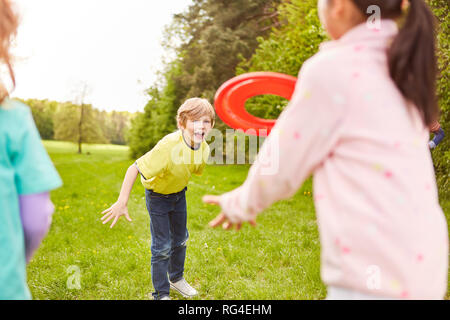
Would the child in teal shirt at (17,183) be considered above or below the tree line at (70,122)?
below

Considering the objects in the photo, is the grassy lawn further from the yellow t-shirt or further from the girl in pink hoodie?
the girl in pink hoodie

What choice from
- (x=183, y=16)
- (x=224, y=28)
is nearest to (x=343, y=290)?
(x=224, y=28)

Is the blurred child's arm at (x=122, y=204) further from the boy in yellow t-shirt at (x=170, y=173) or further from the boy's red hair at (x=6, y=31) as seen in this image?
the boy's red hair at (x=6, y=31)

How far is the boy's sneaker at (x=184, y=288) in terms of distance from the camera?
3820 millimetres

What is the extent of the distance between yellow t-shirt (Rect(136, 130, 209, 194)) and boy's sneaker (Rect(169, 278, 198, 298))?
100 centimetres

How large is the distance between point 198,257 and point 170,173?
5.80ft

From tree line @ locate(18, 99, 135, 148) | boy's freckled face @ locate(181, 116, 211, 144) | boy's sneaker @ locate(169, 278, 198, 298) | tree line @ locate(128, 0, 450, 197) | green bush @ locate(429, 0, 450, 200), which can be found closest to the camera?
boy's freckled face @ locate(181, 116, 211, 144)

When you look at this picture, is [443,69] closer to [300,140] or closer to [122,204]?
[122,204]

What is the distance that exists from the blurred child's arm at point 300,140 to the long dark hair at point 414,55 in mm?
210

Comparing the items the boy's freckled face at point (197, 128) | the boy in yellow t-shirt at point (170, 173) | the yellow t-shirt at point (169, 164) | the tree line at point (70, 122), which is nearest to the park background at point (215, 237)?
the boy in yellow t-shirt at point (170, 173)

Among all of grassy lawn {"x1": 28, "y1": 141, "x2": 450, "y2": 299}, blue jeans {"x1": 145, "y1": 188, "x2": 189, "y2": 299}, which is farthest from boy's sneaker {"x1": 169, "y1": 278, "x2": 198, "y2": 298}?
blue jeans {"x1": 145, "y1": 188, "x2": 189, "y2": 299}

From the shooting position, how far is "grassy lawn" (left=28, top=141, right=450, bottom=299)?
12.8 ft

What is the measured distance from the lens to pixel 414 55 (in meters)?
1.32

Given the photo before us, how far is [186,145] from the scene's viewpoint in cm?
330
